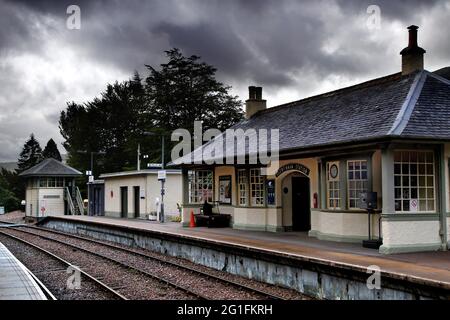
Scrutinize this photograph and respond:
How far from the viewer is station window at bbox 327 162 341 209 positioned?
1380 cm

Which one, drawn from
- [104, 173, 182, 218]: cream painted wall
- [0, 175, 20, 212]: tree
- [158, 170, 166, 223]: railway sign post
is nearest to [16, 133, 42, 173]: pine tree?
[0, 175, 20, 212]: tree

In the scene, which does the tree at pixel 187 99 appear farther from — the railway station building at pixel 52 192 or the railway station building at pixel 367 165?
the railway station building at pixel 367 165

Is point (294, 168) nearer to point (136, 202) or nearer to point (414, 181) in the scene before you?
point (414, 181)

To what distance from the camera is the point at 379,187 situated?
12.7m

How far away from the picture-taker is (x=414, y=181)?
1229cm

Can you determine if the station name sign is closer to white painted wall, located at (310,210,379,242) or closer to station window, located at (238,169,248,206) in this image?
white painted wall, located at (310,210,379,242)

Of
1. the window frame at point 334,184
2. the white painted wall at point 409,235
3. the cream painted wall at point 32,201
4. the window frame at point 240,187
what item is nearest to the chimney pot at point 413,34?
the window frame at point 334,184

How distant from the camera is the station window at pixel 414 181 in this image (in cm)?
1212

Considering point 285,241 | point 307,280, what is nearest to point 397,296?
point 307,280

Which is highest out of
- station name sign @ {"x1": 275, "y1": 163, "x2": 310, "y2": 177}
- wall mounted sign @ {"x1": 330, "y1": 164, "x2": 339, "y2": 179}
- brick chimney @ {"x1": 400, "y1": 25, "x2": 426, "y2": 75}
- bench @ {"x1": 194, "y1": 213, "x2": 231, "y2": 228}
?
brick chimney @ {"x1": 400, "y1": 25, "x2": 426, "y2": 75}

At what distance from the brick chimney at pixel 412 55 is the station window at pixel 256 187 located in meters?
5.84

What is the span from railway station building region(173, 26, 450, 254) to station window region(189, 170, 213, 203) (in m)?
3.14

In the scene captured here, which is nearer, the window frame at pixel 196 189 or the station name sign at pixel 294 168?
the station name sign at pixel 294 168

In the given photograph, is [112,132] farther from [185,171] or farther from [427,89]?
[427,89]
